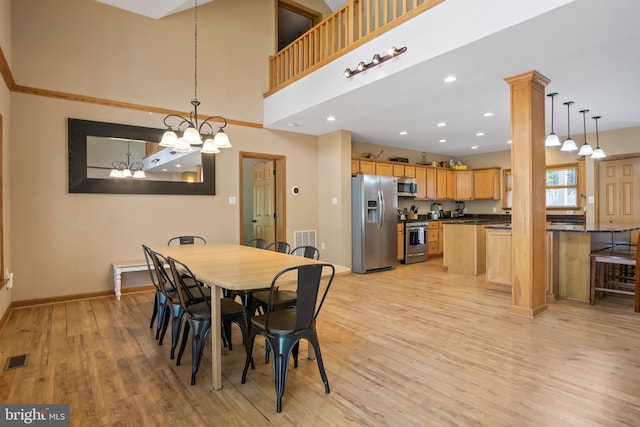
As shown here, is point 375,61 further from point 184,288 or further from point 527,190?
point 184,288

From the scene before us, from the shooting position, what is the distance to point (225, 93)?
18.2 ft

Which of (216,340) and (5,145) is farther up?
(5,145)

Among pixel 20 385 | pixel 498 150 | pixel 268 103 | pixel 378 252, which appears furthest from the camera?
pixel 498 150

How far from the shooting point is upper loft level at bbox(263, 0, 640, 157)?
2.73 m

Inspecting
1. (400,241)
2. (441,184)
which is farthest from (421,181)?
(400,241)

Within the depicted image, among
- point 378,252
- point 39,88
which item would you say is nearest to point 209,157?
point 39,88

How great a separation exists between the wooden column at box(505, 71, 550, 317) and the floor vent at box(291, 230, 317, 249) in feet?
11.8

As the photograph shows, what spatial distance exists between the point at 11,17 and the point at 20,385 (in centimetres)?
416

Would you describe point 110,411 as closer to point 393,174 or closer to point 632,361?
point 632,361

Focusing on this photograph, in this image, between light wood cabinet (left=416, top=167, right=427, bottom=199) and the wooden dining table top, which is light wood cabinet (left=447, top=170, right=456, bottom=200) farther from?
the wooden dining table top

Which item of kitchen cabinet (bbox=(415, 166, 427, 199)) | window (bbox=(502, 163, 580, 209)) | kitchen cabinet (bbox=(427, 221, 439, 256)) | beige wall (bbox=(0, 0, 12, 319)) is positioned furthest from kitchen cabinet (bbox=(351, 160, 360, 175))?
beige wall (bbox=(0, 0, 12, 319))

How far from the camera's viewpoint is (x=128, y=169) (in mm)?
4746

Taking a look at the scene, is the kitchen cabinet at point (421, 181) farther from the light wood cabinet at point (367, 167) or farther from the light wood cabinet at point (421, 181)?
the light wood cabinet at point (367, 167)

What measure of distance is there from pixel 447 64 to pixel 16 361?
445 centimetres
